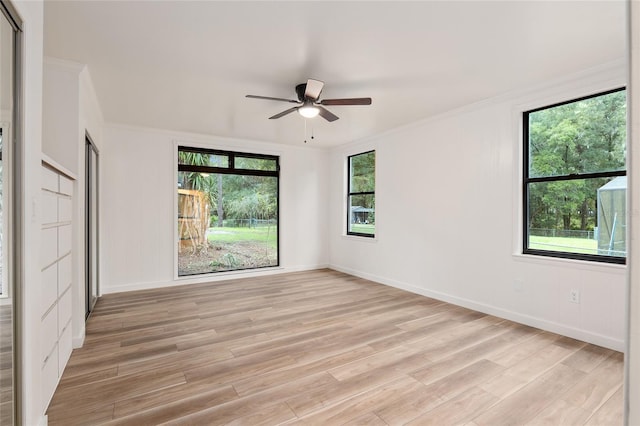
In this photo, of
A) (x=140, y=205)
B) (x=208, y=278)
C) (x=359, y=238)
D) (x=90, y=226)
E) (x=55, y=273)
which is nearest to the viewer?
(x=55, y=273)

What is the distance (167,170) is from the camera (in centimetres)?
494

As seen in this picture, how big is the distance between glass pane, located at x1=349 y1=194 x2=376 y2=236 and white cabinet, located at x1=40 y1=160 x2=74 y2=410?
4183 mm

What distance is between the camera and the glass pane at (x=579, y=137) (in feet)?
9.10

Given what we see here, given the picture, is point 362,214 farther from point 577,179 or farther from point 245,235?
point 577,179

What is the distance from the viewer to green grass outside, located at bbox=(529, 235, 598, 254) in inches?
115

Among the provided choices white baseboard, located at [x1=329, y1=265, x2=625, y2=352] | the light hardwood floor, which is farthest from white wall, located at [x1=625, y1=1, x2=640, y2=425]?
white baseboard, located at [x1=329, y1=265, x2=625, y2=352]

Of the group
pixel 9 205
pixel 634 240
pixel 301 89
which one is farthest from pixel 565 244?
pixel 9 205

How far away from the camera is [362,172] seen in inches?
228

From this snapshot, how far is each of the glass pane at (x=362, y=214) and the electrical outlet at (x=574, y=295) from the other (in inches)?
114

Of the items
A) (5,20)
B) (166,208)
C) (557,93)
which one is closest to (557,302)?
(557,93)

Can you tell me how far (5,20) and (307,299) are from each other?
145 inches

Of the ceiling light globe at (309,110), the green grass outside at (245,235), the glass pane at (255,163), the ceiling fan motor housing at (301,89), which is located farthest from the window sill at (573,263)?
the glass pane at (255,163)

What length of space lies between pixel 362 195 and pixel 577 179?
328 cm

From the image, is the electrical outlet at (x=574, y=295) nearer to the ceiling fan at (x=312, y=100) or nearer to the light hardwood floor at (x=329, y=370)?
the light hardwood floor at (x=329, y=370)
